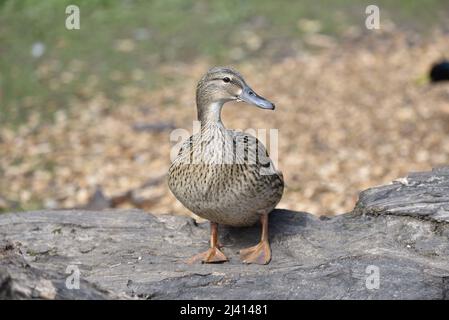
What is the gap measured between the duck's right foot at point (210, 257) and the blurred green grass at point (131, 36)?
17.1 ft

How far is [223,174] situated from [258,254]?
55cm

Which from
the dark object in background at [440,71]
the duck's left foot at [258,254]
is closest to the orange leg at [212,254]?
the duck's left foot at [258,254]

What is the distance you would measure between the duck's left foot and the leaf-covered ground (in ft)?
8.74

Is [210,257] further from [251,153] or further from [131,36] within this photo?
[131,36]

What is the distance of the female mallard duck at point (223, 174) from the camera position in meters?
4.10

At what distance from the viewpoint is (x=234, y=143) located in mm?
4277

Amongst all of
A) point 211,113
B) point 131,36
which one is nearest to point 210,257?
point 211,113

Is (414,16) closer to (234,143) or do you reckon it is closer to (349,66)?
(349,66)

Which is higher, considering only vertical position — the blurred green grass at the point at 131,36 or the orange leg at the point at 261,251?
the blurred green grass at the point at 131,36

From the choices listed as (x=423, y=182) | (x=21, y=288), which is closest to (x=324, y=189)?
(x=423, y=182)

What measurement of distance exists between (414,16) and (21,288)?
9.75 meters

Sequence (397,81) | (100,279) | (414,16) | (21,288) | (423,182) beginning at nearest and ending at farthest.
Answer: (21,288) < (100,279) < (423,182) < (397,81) < (414,16)
